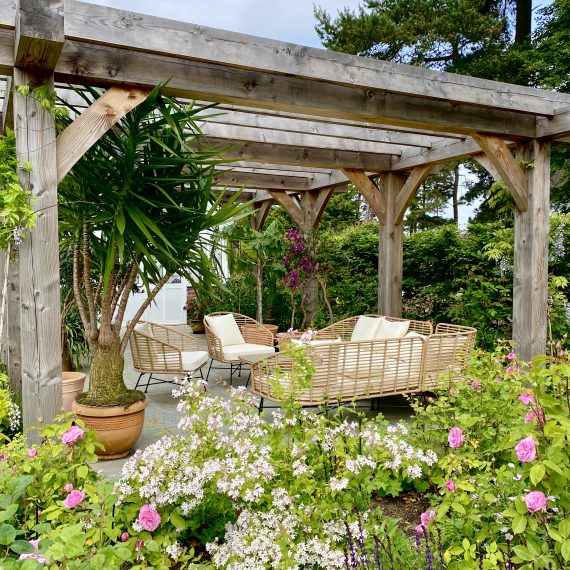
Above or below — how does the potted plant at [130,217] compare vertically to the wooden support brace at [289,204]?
below

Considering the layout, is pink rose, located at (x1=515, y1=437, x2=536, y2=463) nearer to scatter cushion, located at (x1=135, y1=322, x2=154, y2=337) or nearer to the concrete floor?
the concrete floor

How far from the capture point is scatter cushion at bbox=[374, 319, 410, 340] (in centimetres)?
480

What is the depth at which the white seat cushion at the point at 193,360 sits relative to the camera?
207 inches

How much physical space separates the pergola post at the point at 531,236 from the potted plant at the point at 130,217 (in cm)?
272

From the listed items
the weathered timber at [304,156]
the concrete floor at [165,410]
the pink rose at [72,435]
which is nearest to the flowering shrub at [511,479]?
the pink rose at [72,435]

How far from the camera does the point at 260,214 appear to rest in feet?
33.1

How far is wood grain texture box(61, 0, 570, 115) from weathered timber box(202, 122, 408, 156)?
1664 mm

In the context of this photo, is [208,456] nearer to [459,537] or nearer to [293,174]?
[459,537]

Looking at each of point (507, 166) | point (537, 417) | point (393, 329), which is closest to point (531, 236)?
point (507, 166)

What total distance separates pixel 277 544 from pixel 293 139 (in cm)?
466

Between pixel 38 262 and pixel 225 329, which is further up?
pixel 38 262

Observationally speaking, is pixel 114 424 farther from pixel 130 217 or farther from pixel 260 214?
pixel 260 214

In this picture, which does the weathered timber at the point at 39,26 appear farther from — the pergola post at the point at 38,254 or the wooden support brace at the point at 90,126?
the wooden support brace at the point at 90,126

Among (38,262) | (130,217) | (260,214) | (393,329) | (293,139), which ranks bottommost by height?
(393,329)
